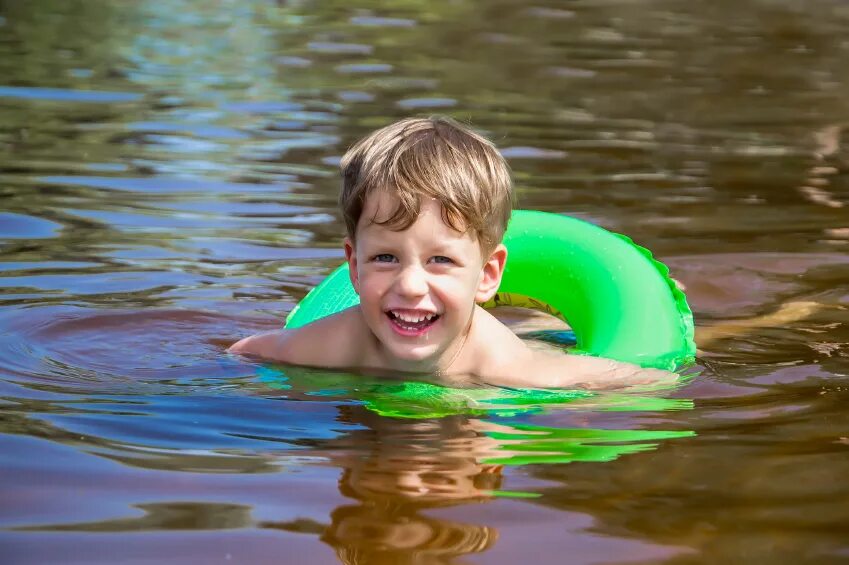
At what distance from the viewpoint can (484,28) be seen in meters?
A: 13.8

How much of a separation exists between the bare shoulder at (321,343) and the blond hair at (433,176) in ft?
1.26

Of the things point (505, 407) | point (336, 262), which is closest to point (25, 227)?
point (336, 262)

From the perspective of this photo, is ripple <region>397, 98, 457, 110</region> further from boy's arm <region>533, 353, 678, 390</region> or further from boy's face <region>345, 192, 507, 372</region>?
boy's face <region>345, 192, 507, 372</region>

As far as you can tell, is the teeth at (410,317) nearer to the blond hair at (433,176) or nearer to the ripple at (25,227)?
the blond hair at (433,176)

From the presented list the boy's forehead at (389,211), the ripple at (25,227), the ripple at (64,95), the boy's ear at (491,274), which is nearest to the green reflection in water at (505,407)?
the boy's ear at (491,274)

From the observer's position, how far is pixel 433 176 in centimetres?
365

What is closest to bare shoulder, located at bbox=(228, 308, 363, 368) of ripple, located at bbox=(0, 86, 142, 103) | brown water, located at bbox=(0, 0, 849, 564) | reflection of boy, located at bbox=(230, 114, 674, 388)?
reflection of boy, located at bbox=(230, 114, 674, 388)

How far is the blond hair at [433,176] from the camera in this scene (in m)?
3.62

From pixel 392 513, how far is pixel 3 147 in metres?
5.83

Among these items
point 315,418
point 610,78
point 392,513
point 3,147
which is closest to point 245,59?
point 610,78

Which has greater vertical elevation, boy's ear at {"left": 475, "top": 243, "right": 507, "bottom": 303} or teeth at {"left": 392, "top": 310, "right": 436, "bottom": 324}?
boy's ear at {"left": 475, "top": 243, "right": 507, "bottom": 303}

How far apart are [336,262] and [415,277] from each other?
214cm

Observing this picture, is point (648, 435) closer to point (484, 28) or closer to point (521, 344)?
point (521, 344)

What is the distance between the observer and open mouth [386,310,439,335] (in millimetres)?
3727
